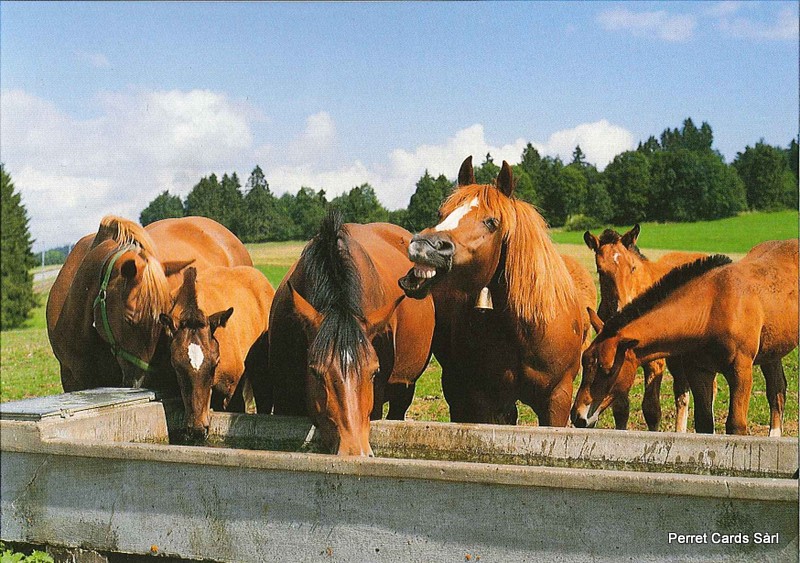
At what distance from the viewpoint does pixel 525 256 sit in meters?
4.81

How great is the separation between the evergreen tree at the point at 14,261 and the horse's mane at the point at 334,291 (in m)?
31.7

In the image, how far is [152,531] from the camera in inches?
154

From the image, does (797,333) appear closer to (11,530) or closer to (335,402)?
(335,402)

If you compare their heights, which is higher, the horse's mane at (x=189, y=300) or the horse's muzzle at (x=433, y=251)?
→ the horse's muzzle at (x=433, y=251)

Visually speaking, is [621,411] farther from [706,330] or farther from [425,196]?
[425,196]

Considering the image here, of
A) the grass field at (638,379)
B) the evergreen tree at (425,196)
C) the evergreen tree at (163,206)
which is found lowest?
the grass field at (638,379)

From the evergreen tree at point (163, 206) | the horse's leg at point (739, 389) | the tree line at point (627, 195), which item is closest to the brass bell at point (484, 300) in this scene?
the horse's leg at point (739, 389)

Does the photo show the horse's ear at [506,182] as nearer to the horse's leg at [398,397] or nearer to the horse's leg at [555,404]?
the horse's leg at [555,404]

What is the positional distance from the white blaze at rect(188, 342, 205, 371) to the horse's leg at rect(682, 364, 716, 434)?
379cm

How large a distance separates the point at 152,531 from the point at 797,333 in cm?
580

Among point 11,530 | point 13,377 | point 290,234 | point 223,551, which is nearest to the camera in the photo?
point 223,551

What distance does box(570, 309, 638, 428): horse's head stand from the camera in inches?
217

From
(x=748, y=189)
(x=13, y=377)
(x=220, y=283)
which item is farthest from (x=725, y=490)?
(x=748, y=189)

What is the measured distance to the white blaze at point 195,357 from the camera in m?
4.95
